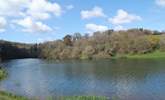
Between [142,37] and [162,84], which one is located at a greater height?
[142,37]

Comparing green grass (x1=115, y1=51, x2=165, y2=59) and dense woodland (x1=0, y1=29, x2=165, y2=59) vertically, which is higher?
dense woodland (x1=0, y1=29, x2=165, y2=59)

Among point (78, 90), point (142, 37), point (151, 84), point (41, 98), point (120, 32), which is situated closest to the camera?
point (41, 98)

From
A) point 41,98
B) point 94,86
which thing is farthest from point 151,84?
point 41,98

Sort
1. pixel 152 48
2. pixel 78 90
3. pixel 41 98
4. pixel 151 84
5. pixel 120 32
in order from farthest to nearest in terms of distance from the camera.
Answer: pixel 120 32, pixel 152 48, pixel 151 84, pixel 78 90, pixel 41 98

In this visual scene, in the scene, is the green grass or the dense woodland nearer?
the green grass

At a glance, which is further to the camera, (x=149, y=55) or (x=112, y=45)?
(x=112, y=45)

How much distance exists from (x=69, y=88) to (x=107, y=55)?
11500 cm

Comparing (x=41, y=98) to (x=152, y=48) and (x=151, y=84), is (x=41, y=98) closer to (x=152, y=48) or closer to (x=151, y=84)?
(x=151, y=84)

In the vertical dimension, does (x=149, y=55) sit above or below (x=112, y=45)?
below

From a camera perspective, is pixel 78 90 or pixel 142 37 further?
pixel 142 37

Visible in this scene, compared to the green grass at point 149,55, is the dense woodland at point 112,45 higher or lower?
higher

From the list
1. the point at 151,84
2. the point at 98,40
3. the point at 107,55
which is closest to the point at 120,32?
the point at 98,40

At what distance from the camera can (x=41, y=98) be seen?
44.5 m

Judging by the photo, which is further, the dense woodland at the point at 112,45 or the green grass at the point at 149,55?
the dense woodland at the point at 112,45
